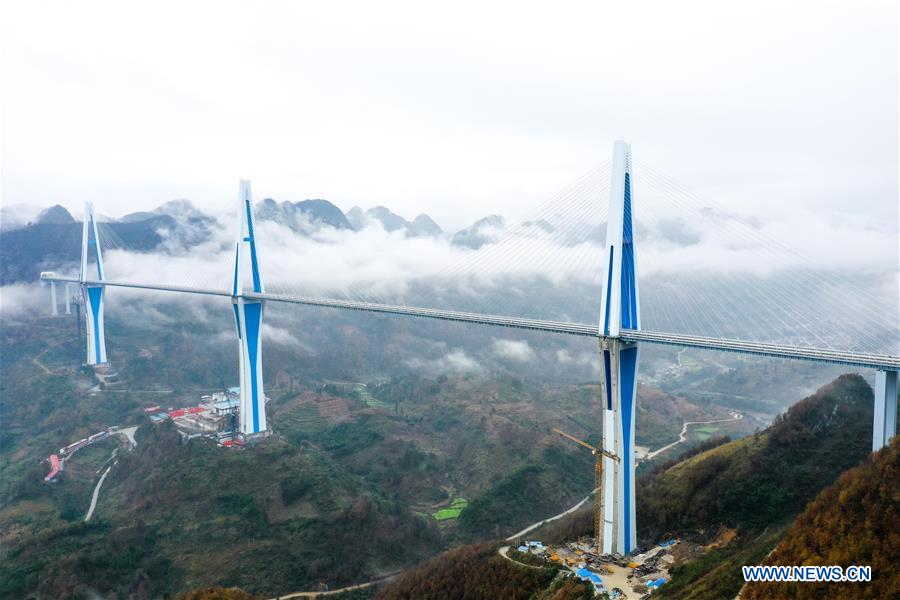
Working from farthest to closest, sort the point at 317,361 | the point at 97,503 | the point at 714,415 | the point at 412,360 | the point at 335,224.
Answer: the point at 335,224 < the point at 412,360 < the point at 317,361 < the point at 714,415 < the point at 97,503

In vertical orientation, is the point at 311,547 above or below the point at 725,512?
below

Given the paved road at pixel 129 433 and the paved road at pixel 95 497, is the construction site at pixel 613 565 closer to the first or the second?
the paved road at pixel 95 497

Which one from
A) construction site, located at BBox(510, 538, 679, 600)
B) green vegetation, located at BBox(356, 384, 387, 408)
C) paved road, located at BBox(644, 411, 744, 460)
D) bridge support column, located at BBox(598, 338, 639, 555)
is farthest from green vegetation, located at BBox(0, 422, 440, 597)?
green vegetation, located at BBox(356, 384, 387, 408)

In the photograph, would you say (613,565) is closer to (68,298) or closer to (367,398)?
(367,398)

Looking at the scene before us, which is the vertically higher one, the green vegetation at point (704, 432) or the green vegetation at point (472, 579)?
the green vegetation at point (472, 579)

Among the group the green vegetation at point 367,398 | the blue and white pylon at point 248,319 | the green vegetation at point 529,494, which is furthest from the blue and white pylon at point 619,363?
the green vegetation at point 367,398

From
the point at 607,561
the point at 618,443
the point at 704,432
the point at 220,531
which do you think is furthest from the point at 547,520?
the point at 704,432

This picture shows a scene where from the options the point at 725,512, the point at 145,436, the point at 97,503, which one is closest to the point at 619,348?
the point at 725,512

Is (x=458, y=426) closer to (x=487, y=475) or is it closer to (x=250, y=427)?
(x=487, y=475)
